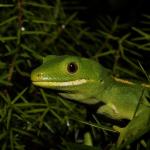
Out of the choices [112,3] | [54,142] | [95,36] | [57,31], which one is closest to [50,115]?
[54,142]

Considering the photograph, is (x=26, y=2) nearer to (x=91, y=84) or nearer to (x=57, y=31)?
(x=57, y=31)

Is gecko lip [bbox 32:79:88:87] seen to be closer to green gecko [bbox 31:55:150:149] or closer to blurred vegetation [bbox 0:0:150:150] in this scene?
green gecko [bbox 31:55:150:149]

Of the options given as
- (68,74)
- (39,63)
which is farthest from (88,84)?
(39,63)

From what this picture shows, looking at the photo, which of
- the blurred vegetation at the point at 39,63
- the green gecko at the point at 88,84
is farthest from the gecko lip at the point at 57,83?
the blurred vegetation at the point at 39,63

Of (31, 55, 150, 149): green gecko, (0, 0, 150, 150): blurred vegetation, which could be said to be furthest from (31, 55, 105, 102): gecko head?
(0, 0, 150, 150): blurred vegetation

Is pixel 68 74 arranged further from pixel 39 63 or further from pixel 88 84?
pixel 39 63

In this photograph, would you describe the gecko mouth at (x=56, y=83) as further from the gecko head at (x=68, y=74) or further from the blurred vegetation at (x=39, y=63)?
the blurred vegetation at (x=39, y=63)
